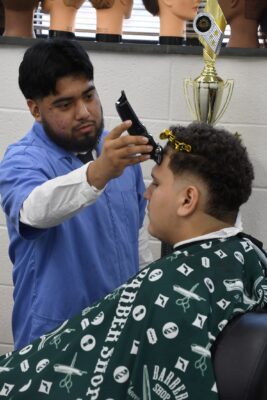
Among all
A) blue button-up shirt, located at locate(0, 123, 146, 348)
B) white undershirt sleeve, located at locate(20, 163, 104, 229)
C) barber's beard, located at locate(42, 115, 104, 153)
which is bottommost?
blue button-up shirt, located at locate(0, 123, 146, 348)

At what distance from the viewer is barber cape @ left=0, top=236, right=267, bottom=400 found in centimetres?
161

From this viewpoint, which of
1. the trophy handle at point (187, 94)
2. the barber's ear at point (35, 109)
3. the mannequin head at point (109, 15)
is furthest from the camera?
the mannequin head at point (109, 15)

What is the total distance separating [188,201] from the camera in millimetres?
1780

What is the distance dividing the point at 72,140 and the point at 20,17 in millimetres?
1331

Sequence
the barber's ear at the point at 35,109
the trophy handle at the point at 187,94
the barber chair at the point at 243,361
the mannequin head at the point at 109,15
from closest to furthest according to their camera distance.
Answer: the barber chair at the point at 243,361 → the barber's ear at the point at 35,109 → the trophy handle at the point at 187,94 → the mannequin head at the point at 109,15

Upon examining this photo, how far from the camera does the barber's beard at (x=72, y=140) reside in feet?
7.11

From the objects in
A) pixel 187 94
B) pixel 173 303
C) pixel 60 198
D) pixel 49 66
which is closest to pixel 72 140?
pixel 49 66

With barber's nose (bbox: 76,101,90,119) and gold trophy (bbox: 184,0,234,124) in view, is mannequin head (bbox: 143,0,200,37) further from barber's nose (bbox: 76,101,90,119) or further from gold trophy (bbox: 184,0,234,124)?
barber's nose (bbox: 76,101,90,119)

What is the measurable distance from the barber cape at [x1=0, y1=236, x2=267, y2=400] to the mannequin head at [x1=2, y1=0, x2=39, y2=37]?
1798 millimetres

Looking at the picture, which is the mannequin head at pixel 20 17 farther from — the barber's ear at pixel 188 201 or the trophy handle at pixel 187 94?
the barber's ear at pixel 188 201

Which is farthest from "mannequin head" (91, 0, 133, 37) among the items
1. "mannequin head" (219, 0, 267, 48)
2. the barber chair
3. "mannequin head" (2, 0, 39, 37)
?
the barber chair

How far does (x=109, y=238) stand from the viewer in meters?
2.20

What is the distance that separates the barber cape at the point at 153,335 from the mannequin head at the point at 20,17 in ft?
5.90

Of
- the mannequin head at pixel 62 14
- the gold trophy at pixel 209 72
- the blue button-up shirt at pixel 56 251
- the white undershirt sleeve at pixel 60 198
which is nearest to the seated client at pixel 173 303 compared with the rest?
the white undershirt sleeve at pixel 60 198
